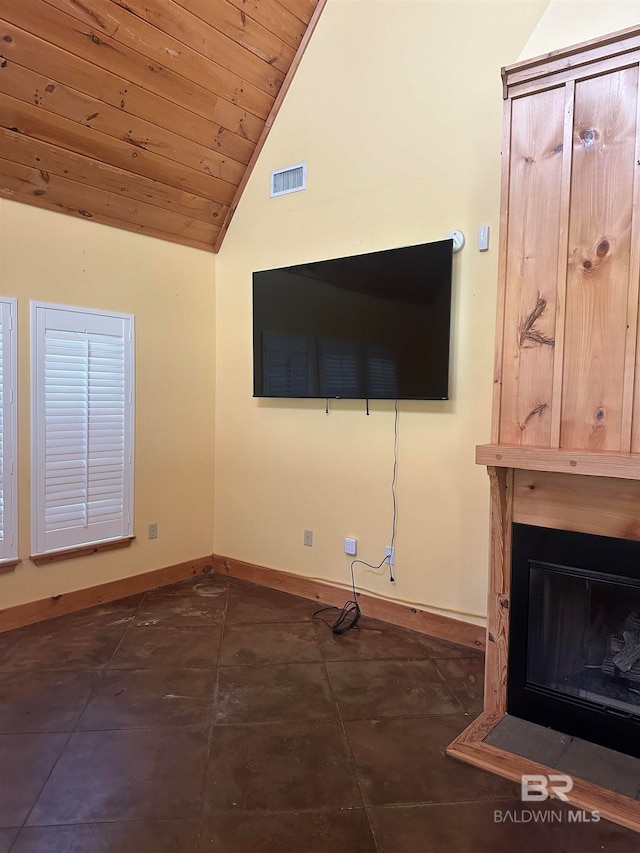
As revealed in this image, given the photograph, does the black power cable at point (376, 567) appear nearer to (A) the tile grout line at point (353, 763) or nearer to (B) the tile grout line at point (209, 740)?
(A) the tile grout line at point (353, 763)

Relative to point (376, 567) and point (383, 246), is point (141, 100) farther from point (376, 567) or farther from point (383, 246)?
point (376, 567)

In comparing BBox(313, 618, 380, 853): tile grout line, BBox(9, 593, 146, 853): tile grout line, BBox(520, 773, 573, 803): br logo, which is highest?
BBox(520, 773, 573, 803): br logo

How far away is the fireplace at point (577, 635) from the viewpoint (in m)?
1.99

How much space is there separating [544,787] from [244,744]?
3.55ft

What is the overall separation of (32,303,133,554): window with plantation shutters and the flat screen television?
3.04 feet

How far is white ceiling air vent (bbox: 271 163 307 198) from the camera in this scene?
11.8 ft

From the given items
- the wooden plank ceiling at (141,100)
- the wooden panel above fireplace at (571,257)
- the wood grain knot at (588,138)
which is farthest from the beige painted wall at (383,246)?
the wood grain knot at (588,138)

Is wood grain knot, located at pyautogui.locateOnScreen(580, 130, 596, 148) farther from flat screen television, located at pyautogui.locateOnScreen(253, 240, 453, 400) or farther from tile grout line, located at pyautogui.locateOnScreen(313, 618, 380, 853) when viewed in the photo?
tile grout line, located at pyautogui.locateOnScreen(313, 618, 380, 853)

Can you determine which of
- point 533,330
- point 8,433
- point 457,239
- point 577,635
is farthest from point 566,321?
point 8,433

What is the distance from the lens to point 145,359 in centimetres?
375

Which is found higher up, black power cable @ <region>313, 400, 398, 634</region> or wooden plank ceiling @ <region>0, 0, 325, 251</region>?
wooden plank ceiling @ <region>0, 0, 325, 251</region>

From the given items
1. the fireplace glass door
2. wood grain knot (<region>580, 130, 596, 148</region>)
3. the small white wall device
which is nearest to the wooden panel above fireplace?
wood grain knot (<region>580, 130, 596, 148</region>)

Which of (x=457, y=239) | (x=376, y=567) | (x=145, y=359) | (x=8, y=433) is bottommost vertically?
(x=376, y=567)

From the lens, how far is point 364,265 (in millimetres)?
3219
